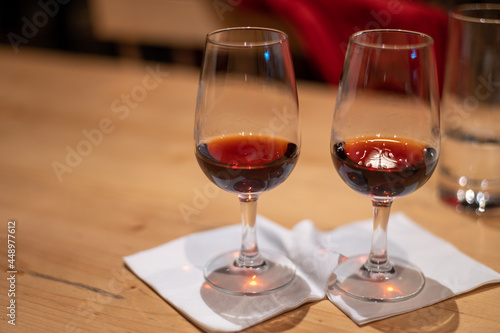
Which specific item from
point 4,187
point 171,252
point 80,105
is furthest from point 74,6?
point 171,252

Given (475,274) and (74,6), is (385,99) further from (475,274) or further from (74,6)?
(74,6)

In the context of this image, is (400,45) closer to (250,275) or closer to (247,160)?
(247,160)

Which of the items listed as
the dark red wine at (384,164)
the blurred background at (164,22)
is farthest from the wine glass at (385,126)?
the blurred background at (164,22)

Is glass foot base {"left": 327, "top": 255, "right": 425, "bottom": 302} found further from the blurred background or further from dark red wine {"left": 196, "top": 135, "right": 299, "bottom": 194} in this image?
the blurred background

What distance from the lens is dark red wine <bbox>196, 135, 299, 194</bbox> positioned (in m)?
0.72

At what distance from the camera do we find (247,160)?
0.72m

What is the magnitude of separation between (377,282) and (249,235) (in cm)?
18

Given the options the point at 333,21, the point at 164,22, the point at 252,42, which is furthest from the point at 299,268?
the point at 164,22

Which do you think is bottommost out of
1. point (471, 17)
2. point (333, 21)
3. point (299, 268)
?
point (299, 268)

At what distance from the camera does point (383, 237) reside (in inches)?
29.6

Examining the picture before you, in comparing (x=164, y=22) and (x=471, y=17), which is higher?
(x=471, y=17)

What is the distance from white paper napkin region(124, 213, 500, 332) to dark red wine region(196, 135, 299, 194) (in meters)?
0.13

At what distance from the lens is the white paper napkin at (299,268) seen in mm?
692

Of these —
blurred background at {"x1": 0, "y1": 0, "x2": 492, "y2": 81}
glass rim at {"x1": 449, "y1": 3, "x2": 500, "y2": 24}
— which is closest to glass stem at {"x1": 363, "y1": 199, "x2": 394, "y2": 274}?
glass rim at {"x1": 449, "y1": 3, "x2": 500, "y2": 24}
